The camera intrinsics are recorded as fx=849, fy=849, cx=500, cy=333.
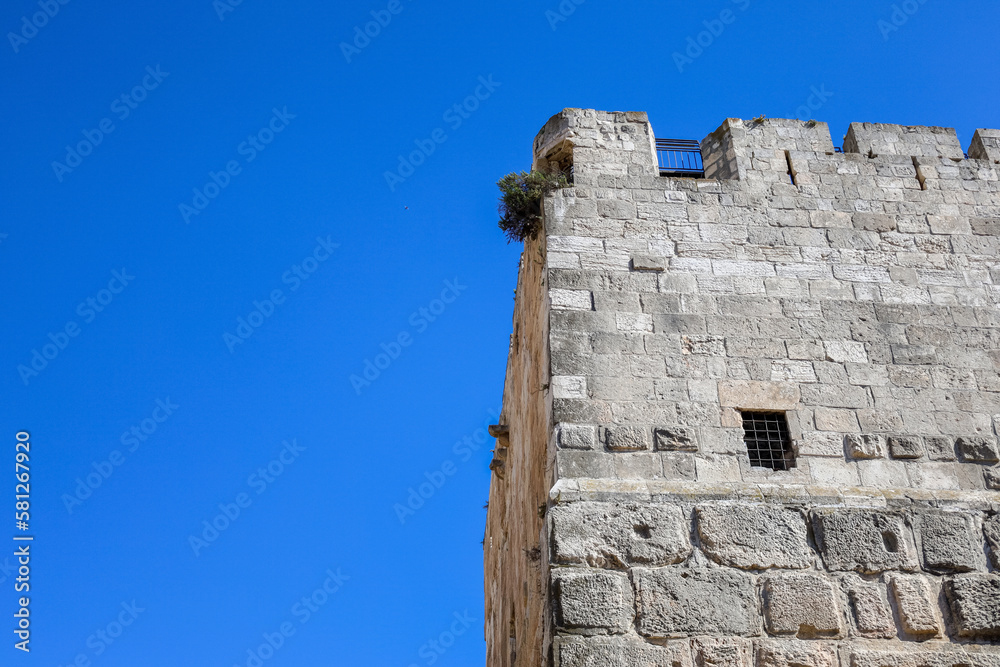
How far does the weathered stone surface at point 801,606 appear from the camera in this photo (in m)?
4.10

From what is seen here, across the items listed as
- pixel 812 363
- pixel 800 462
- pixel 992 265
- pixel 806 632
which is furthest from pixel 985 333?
pixel 806 632

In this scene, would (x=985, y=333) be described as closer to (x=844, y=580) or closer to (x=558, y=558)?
(x=844, y=580)

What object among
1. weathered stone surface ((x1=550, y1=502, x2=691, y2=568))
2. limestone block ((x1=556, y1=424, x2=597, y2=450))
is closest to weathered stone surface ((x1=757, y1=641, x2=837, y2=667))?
weathered stone surface ((x1=550, y1=502, x2=691, y2=568))

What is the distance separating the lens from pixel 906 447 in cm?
487

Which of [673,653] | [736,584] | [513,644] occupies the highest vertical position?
[513,644]

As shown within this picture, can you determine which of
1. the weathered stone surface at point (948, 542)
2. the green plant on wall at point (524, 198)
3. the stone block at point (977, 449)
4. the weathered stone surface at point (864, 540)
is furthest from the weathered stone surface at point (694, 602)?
the green plant on wall at point (524, 198)

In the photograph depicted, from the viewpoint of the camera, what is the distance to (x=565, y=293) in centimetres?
522

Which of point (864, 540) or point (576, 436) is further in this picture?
point (576, 436)

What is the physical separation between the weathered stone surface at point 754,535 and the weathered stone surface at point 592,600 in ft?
1.69

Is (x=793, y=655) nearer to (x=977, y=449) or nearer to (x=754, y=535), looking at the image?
(x=754, y=535)

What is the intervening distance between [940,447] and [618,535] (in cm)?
206

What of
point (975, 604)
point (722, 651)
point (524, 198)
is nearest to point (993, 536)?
point (975, 604)

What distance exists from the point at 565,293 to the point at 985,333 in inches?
107

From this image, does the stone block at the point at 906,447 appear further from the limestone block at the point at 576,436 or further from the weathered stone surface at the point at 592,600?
the weathered stone surface at the point at 592,600
